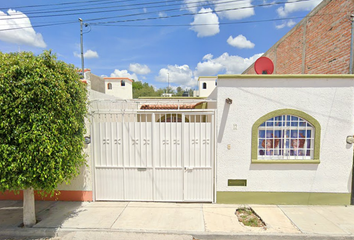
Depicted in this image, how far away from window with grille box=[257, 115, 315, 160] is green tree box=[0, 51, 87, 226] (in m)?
4.75

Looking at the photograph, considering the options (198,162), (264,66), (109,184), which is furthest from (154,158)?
(264,66)

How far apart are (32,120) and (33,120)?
1.1 inches

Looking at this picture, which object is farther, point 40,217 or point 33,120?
point 40,217

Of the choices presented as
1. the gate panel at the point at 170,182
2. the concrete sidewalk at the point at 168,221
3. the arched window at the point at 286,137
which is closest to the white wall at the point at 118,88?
the concrete sidewalk at the point at 168,221

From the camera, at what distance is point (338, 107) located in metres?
4.29

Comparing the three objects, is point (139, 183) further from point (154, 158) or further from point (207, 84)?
point (207, 84)

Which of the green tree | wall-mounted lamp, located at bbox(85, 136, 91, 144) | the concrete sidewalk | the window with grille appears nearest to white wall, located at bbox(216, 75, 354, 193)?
the window with grille

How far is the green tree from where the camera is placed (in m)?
2.85

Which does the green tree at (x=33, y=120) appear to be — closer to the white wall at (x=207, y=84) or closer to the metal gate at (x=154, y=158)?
the metal gate at (x=154, y=158)

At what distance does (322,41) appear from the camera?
6098mm

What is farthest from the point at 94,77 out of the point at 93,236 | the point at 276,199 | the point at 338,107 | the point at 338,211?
the point at 338,211

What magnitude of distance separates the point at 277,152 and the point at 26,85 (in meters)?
5.94

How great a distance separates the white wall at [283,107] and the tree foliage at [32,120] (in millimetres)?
3659

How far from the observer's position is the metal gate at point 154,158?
14.7ft
